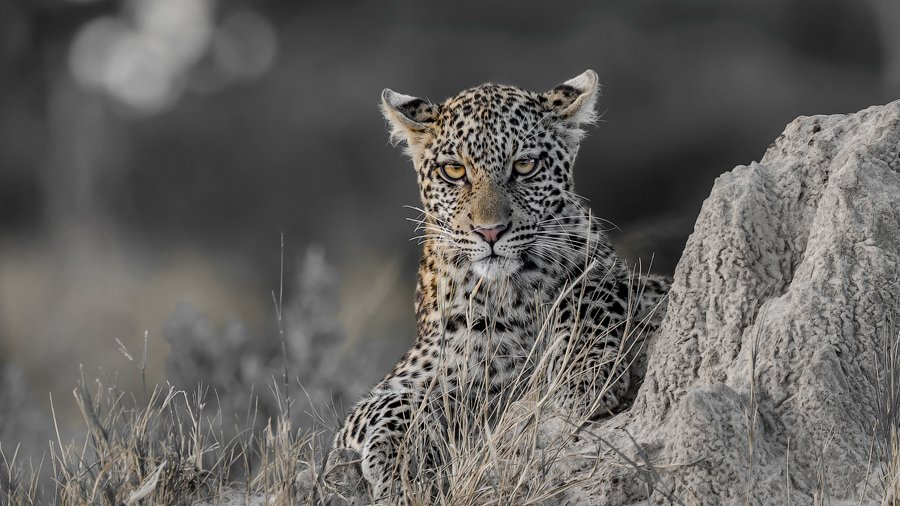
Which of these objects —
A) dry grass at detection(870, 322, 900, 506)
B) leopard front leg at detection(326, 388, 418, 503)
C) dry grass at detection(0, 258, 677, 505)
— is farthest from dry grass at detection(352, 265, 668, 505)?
dry grass at detection(870, 322, 900, 506)

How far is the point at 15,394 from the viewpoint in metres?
16.2

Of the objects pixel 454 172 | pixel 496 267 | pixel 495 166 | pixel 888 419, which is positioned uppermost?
pixel 495 166

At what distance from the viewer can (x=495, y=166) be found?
22.7 ft

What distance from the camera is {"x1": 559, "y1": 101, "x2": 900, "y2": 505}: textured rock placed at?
462 cm

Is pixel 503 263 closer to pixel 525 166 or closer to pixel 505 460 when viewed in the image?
pixel 525 166

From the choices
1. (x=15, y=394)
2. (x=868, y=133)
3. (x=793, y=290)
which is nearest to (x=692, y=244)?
(x=793, y=290)

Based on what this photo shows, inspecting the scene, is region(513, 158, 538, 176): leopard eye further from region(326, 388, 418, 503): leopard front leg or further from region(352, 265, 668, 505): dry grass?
region(352, 265, 668, 505): dry grass

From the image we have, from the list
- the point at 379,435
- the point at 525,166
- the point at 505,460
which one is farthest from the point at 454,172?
the point at 505,460

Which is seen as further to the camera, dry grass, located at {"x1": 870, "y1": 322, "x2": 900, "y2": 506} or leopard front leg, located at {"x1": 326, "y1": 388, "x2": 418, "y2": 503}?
leopard front leg, located at {"x1": 326, "y1": 388, "x2": 418, "y2": 503}

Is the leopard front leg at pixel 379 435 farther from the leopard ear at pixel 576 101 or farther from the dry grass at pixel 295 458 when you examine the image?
the leopard ear at pixel 576 101

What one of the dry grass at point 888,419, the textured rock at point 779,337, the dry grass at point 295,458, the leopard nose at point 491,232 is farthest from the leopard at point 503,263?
→ the dry grass at point 888,419

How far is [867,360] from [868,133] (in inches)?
49.5

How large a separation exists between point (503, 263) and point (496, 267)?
50 mm

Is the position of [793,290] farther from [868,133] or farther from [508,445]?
[508,445]
